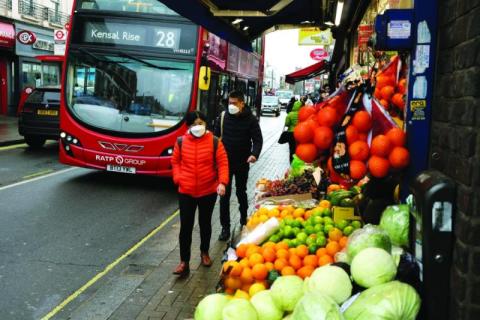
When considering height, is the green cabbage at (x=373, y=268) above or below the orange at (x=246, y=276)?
above

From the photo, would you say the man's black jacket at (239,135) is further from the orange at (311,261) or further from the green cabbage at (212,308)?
the green cabbage at (212,308)

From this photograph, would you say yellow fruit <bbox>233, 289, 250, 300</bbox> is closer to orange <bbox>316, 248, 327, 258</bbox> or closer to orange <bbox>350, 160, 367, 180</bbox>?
orange <bbox>316, 248, 327, 258</bbox>

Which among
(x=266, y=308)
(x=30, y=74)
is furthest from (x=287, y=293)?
(x=30, y=74)

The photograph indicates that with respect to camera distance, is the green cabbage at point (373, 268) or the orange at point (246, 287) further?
the orange at point (246, 287)

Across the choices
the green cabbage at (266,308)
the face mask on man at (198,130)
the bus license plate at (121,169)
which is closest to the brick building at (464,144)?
the green cabbage at (266,308)

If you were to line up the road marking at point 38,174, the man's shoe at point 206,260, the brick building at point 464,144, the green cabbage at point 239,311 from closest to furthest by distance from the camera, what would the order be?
the brick building at point 464,144 < the green cabbage at point 239,311 < the man's shoe at point 206,260 < the road marking at point 38,174

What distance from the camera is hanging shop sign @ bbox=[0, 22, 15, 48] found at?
26.4 metres

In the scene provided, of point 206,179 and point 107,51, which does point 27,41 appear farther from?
point 206,179

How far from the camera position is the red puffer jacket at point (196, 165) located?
5703 mm

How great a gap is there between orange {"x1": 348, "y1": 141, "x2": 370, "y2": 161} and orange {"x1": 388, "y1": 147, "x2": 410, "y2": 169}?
0.19 m

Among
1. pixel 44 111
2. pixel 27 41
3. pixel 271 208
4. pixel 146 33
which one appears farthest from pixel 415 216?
pixel 27 41

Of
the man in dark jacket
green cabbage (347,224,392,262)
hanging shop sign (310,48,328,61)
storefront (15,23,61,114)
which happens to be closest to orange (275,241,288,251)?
green cabbage (347,224,392,262)

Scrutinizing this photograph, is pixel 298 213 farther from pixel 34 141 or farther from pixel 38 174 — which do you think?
pixel 34 141

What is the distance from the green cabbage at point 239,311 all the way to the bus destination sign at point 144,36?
7.98 m
